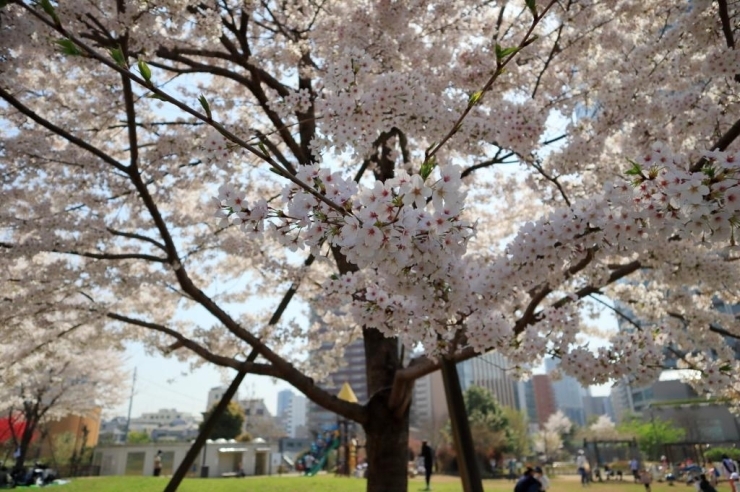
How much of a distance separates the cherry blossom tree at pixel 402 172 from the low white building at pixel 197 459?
893 inches

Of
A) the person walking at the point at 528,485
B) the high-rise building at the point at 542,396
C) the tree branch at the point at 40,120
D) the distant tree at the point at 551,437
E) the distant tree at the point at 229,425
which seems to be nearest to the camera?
the tree branch at the point at 40,120

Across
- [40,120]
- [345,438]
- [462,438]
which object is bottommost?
[345,438]

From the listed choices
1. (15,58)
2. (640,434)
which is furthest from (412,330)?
(640,434)

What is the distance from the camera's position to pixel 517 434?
1451 inches

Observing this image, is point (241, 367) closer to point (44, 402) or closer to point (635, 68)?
point (635, 68)

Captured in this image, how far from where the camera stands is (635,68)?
5.03 metres

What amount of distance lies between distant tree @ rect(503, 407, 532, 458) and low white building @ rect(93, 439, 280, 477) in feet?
58.1

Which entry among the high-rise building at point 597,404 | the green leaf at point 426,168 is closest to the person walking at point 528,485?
the green leaf at point 426,168

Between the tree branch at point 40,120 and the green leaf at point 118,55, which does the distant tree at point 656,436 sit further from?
the green leaf at point 118,55

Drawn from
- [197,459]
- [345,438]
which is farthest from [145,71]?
[197,459]

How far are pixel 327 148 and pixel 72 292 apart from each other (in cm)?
591

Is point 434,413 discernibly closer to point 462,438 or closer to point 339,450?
point 339,450

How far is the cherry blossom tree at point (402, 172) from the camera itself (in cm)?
193

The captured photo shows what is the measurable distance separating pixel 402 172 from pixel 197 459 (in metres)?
Result: 31.5
